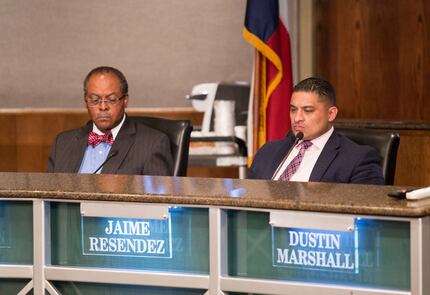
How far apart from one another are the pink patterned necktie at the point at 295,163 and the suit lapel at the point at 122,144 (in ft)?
2.38

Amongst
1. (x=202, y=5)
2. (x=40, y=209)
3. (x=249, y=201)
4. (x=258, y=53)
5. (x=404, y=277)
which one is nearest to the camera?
(x=404, y=277)

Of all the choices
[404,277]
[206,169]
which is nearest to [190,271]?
[404,277]

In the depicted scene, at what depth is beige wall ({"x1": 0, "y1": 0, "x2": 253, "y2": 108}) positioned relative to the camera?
7.22 metres

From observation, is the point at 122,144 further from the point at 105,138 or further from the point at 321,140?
the point at 321,140

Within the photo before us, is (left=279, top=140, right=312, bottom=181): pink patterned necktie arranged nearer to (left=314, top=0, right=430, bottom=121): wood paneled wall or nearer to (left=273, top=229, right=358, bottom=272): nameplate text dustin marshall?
(left=273, top=229, right=358, bottom=272): nameplate text dustin marshall

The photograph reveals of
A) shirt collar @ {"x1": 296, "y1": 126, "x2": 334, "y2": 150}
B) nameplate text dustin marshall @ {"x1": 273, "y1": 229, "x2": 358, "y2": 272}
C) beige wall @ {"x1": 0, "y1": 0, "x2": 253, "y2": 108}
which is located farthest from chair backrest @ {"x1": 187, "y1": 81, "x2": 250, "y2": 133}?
nameplate text dustin marshall @ {"x1": 273, "y1": 229, "x2": 358, "y2": 272}

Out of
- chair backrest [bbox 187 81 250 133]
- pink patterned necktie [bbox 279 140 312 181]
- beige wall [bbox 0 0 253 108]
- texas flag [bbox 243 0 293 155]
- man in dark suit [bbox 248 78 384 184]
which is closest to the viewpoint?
man in dark suit [bbox 248 78 384 184]

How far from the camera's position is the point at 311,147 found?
4.11 meters

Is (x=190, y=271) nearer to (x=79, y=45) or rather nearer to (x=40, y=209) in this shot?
(x=40, y=209)

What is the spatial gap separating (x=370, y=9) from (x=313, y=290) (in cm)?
376

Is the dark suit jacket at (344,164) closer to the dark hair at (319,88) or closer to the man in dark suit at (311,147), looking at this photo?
the man in dark suit at (311,147)

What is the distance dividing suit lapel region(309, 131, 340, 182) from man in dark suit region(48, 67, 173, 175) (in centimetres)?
72

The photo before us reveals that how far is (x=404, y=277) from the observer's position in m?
2.67

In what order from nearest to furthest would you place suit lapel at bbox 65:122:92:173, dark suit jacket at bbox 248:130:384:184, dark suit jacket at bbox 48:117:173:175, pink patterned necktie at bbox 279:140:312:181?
dark suit jacket at bbox 248:130:384:184 < pink patterned necktie at bbox 279:140:312:181 < dark suit jacket at bbox 48:117:173:175 < suit lapel at bbox 65:122:92:173
